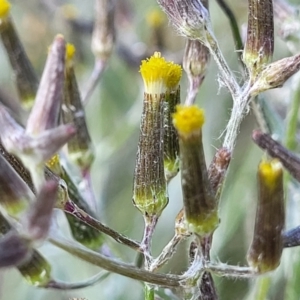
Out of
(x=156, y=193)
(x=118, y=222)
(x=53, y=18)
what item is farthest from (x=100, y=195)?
(x=156, y=193)

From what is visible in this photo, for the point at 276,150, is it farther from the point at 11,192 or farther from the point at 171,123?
the point at 11,192

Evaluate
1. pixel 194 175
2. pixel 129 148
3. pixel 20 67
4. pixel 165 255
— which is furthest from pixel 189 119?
pixel 129 148

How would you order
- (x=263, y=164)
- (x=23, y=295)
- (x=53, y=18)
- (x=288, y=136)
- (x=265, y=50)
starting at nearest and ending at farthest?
(x=263, y=164) < (x=265, y=50) < (x=288, y=136) < (x=23, y=295) < (x=53, y=18)

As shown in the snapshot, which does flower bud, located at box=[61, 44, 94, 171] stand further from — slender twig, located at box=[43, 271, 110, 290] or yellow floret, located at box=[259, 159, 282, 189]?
yellow floret, located at box=[259, 159, 282, 189]

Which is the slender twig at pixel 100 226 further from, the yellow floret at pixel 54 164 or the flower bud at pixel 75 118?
the flower bud at pixel 75 118

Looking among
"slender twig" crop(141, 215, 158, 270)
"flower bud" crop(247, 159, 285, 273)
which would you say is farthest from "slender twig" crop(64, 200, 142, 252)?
"flower bud" crop(247, 159, 285, 273)

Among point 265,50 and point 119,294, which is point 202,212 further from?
point 119,294
